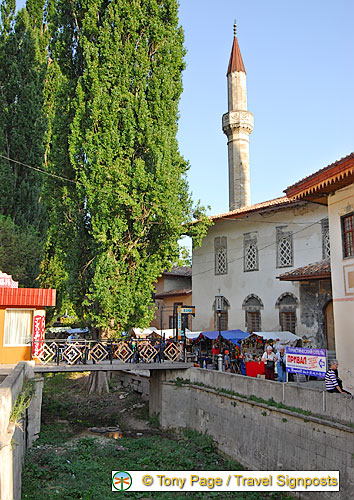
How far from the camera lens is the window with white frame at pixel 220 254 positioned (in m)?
24.0

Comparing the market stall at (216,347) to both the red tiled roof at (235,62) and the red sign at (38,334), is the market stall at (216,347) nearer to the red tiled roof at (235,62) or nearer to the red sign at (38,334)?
the red sign at (38,334)

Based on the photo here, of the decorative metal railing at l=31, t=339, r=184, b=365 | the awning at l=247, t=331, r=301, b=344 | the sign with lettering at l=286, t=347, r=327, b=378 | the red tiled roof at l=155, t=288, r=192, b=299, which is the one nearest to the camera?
the sign with lettering at l=286, t=347, r=327, b=378

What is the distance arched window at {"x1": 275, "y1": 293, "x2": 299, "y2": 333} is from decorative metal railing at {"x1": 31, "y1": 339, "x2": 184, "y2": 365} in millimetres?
5151

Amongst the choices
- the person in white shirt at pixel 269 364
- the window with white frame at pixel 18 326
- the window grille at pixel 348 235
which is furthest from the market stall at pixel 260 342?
the window with white frame at pixel 18 326

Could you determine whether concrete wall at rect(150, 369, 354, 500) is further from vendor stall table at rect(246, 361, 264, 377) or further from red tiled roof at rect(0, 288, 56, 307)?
red tiled roof at rect(0, 288, 56, 307)

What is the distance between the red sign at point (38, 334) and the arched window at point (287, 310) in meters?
10.6

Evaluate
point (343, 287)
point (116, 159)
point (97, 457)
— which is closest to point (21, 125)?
point (116, 159)

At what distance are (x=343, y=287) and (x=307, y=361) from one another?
7.39ft

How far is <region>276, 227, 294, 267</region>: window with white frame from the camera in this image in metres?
20.7

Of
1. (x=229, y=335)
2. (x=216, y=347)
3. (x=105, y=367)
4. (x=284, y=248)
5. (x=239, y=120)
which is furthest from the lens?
(x=239, y=120)

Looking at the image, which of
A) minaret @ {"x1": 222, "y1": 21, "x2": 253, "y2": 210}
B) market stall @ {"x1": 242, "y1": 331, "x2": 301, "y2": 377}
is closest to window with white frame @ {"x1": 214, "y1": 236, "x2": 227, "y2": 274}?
market stall @ {"x1": 242, "y1": 331, "x2": 301, "y2": 377}

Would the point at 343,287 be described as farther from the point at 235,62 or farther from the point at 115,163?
the point at 235,62

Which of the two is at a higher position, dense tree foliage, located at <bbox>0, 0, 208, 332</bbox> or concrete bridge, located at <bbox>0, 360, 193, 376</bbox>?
dense tree foliage, located at <bbox>0, 0, 208, 332</bbox>

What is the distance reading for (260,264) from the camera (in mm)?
21922
